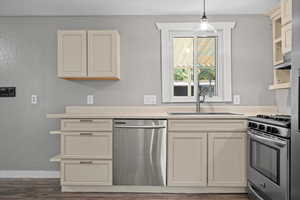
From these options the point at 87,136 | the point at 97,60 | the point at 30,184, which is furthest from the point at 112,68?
the point at 30,184

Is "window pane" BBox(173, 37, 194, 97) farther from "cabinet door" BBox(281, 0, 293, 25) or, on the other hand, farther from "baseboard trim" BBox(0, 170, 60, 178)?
"baseboard trim" BBox(0, 170, 60, 178)

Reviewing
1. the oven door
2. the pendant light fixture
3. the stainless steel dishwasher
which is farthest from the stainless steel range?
the pendant light fixture

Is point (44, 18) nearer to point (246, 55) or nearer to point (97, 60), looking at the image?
point (97, 60)

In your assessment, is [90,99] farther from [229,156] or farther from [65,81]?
[229,156]

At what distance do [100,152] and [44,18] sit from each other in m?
2.03

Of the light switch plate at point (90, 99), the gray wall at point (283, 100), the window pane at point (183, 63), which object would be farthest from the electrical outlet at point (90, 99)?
the gray wall at point (283, 100)

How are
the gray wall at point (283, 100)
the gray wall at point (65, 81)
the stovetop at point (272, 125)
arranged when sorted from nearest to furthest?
1. the stovetop at point (272, 125)
2. the gray wall at point (283, 100)
3. the gray wall at point (65, 81)

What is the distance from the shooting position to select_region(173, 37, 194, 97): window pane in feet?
12.6

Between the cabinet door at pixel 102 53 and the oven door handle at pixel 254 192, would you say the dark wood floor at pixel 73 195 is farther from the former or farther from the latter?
the cabinet door at pixel 102 53

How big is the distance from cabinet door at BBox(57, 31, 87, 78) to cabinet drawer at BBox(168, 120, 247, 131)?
4.23 feet

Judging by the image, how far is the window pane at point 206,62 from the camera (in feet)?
12.6

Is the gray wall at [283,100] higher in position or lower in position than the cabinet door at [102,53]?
lower

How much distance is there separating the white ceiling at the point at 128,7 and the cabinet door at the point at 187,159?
5.29 ft

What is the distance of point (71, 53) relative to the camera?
3.43 metres
